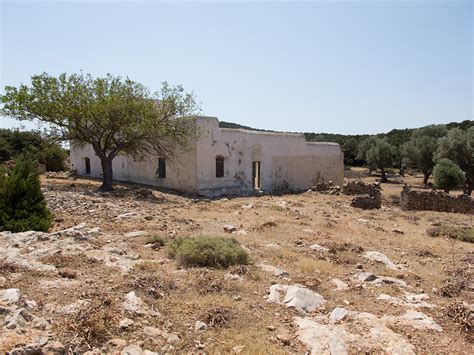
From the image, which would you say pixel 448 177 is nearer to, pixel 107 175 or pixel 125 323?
pixel 107 175

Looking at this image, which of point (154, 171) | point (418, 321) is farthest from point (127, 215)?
point (154, 171)

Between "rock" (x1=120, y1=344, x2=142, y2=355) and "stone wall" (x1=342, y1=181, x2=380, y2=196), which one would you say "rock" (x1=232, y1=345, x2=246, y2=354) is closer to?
"rock" (x1=120, y1=344, x2=142, y2=355)

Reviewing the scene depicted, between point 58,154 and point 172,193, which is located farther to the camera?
point 58,154

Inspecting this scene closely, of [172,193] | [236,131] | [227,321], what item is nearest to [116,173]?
[172,193]

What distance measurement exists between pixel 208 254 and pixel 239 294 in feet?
4.67

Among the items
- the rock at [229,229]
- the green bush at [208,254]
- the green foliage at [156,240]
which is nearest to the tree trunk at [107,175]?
the rock at [229,229]

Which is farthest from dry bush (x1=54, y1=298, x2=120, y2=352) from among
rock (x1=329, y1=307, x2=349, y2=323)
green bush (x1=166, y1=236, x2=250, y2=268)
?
rock (x1=329, y1=307, x2=349, y2=323)

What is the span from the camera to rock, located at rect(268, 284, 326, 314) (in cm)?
525

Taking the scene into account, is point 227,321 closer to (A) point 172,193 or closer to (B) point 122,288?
A: (B) point 122,288

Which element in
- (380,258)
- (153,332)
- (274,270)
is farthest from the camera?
(380,258)

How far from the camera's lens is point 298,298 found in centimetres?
538

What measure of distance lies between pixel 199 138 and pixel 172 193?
3.15 metres

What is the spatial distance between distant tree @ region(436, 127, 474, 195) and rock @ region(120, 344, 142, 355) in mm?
27047

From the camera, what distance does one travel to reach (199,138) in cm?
1878
